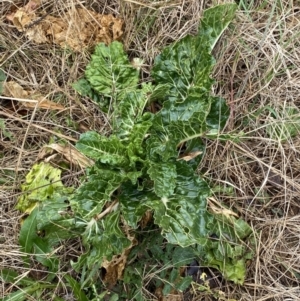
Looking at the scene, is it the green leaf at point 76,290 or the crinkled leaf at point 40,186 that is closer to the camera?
the green leaf at point 76,290

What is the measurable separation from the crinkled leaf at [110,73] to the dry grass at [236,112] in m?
0.13

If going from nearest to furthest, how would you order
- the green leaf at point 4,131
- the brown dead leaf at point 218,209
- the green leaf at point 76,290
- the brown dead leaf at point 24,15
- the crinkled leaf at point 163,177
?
the crinkled leaf at point 163,177
the green leaf at point 76,290
the brown dead leaf at point 218,209
the green leaf at point 4,131
the brown dead leaf at point 24,15

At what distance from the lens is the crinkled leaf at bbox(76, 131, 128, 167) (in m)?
2.23

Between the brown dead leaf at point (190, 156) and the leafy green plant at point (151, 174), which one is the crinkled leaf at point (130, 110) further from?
the brown dead leaf at point (190, 156)

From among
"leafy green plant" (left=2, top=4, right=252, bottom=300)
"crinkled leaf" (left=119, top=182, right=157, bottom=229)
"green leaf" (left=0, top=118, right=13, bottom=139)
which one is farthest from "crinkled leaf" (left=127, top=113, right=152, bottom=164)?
"green leaf" (left=0, top=118, right=13, bottom=139)

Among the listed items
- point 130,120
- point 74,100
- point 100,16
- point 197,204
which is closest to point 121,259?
point 197,204

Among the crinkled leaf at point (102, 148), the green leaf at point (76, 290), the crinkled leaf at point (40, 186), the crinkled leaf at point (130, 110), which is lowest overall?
the green leaf at point (76, 290)

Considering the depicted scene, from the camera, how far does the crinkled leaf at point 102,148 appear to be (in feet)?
7.32

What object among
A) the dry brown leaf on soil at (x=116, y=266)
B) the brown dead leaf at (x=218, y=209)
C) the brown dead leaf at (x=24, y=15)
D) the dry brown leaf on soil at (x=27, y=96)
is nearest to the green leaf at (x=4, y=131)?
the dry brown leaf on soil at (x=27, y=96)

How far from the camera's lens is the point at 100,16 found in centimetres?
268

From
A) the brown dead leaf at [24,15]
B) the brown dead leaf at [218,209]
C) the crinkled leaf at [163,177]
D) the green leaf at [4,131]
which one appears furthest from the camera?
the brown dead leaf at [24,15]

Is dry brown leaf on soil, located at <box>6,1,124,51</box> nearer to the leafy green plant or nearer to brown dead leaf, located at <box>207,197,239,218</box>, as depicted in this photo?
the leafy green plant

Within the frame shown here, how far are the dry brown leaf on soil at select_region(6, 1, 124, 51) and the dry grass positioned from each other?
4cm

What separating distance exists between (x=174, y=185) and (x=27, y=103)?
2.75 feet
